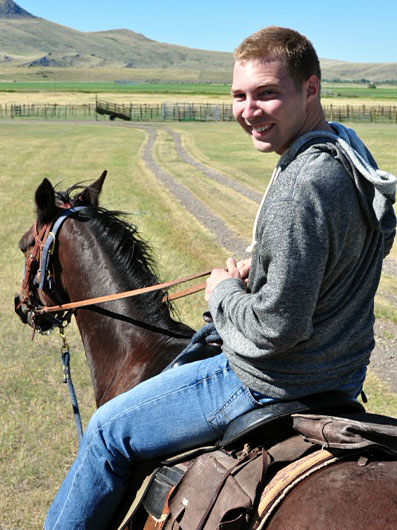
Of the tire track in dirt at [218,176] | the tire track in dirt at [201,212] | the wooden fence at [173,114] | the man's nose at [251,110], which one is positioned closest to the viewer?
the man's nose at [251,110]

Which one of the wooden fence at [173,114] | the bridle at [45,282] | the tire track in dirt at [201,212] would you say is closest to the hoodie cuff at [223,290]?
the bridle at [45,282]

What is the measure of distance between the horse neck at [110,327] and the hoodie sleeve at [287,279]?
4.89 ft

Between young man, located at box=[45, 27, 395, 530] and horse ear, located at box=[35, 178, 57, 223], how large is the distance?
66.8 inches

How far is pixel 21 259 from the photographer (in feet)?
41.9

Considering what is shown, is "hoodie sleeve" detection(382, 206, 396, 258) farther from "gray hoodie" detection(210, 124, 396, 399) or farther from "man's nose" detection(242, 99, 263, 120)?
"man's nose" detection(242, 99, 263, 120)

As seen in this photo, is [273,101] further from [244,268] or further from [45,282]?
[45,282]

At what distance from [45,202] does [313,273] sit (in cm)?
239

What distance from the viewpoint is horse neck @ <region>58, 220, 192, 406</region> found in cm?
375

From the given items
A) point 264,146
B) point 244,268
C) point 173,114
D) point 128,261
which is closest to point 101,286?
point 128,261

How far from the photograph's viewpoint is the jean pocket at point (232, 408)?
253cm

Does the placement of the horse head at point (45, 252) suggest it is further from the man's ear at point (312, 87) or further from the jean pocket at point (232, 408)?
the man's ear at point (312, 87)

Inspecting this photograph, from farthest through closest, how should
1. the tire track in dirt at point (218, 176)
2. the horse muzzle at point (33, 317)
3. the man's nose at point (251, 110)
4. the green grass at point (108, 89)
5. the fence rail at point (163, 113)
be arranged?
the green grass at point (108, 89) < the fence rail at point (163, 113) < the tire track in dirt at point (218, 176) < the horse muzzle at point (33, 317) < the man's nose at point (251, 110)

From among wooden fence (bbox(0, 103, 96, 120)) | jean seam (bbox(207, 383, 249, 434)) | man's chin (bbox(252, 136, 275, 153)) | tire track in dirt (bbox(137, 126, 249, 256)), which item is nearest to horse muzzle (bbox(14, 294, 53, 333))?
jean seam (bbox(207, 383, 249, 434))

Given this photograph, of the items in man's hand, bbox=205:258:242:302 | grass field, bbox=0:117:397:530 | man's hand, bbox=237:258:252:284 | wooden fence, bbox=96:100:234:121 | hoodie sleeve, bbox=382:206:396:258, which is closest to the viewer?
hoodie sleeve, bbox=382:206:396:258
